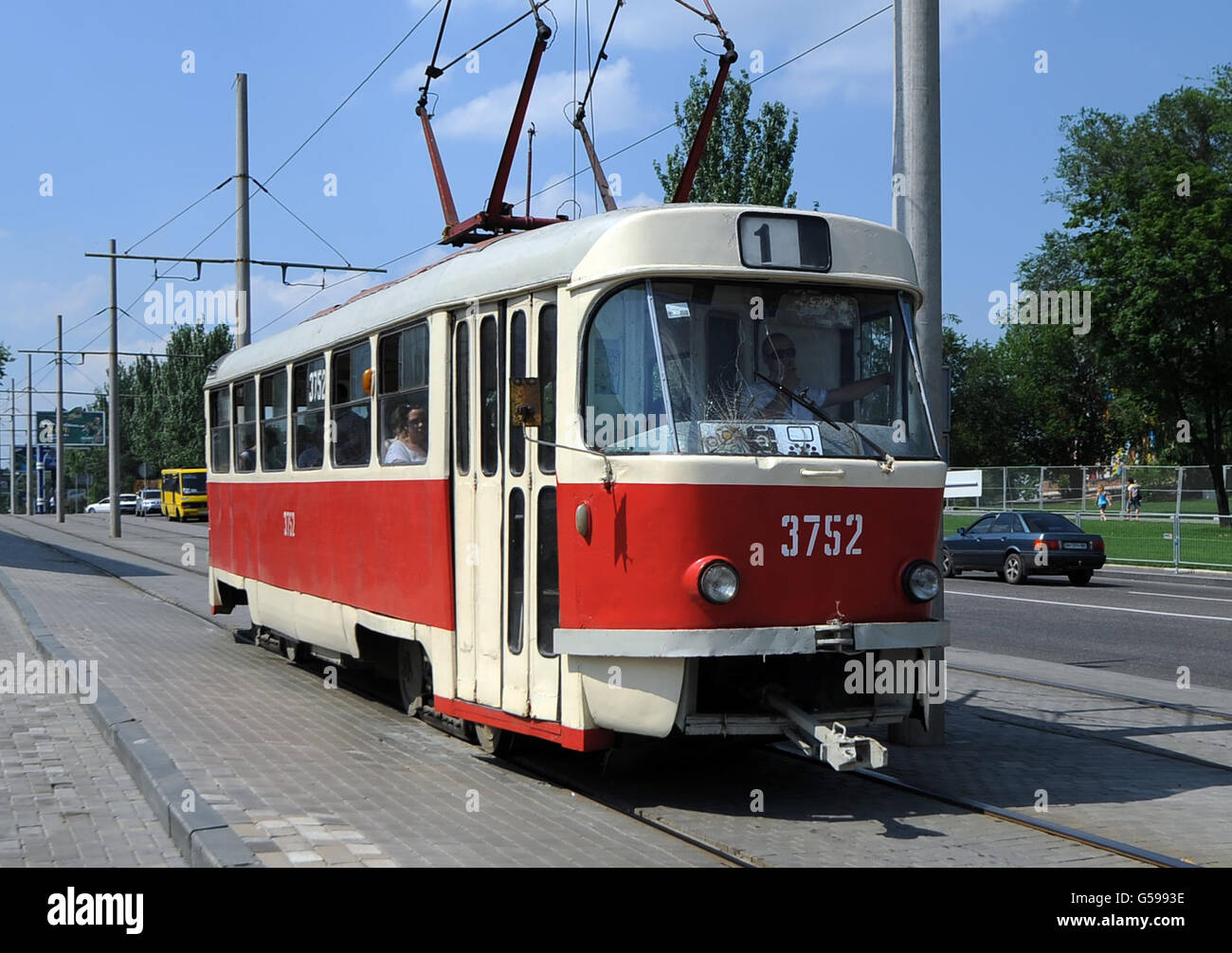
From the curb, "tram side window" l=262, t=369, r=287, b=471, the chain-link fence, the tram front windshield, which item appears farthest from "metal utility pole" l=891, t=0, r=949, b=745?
the chain-link fence

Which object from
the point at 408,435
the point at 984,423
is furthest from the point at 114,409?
the point at 984,423

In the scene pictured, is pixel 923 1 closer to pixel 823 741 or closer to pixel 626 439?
pixel 626 439

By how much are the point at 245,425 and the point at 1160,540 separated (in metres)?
23.5

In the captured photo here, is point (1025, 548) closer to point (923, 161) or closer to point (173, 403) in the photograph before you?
point (923, 161)

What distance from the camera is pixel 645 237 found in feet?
24.3

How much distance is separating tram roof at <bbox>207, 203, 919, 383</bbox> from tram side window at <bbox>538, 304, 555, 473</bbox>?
0.22m

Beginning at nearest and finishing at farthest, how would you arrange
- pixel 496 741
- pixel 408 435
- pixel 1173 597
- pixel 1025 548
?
1. pixel 496 741
2. pixel 408 435
3. pixel 1173 597
4. pixel 1025 548

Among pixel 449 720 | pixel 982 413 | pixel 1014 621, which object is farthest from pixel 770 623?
pixel 982 413

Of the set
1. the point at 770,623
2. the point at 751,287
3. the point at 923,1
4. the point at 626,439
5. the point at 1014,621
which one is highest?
the point at 923,1

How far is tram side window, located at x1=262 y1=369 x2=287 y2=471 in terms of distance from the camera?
42.3 feet

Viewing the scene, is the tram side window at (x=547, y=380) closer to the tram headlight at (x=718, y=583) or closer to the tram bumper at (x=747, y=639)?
the tram bumper at (x=747, y=639)

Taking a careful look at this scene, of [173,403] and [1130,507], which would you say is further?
[173,403]

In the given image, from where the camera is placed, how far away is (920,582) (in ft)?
25.0

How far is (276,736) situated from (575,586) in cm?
323
